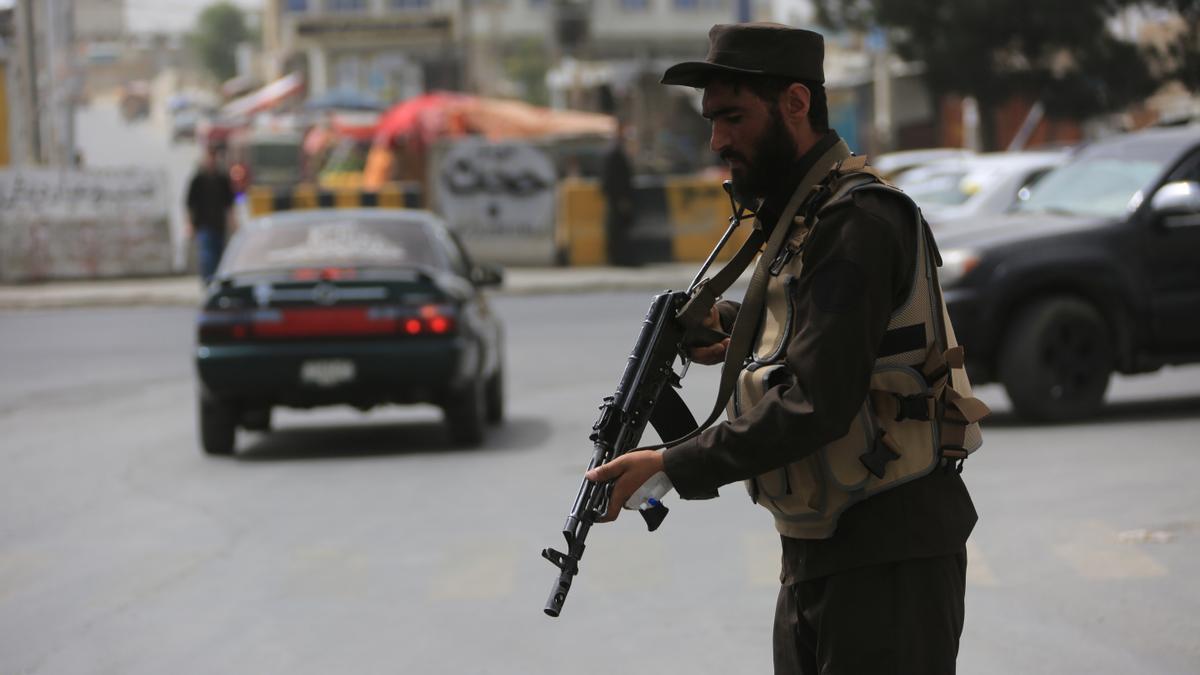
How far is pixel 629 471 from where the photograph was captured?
323 centimetres

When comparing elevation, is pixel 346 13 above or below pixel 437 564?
above

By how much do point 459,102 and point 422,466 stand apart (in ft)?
86.4

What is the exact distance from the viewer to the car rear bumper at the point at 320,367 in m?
11.0

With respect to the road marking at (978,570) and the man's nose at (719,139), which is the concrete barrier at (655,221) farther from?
the man's nose at (719,139)

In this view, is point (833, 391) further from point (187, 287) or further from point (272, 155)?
point (272, 155)

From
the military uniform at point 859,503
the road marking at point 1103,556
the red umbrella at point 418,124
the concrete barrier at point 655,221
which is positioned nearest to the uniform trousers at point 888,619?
the military uniform at point 859,503

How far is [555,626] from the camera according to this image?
6730 millimetres

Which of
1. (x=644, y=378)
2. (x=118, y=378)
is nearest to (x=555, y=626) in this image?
(x=644, y=378)

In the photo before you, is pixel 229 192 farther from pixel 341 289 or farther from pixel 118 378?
pixel 341 289

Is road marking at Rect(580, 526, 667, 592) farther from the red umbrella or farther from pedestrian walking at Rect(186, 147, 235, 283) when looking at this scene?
the red umbrella

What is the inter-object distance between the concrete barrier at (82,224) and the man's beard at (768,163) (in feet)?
79.8

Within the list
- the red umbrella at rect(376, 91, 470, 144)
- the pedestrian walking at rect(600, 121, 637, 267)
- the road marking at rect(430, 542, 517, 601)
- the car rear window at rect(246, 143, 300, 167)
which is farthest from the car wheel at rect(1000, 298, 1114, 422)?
the car rear window at rect(246, 143, 300, 167)

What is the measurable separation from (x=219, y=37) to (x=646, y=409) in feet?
538

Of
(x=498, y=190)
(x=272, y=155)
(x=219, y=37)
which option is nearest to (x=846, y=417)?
(x=498, y=190)
